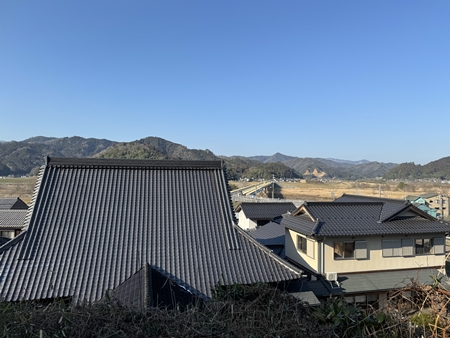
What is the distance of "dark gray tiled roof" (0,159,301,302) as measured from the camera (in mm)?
7094

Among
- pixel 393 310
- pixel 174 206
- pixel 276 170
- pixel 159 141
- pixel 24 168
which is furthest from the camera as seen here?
pixel 159 141

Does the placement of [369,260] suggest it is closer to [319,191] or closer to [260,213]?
[260,213]

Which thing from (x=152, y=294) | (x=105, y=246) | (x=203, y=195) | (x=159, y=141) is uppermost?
(x=159, y=141)

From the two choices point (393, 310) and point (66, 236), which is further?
point (66, 236)

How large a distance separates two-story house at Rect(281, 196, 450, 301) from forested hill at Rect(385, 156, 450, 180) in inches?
5425

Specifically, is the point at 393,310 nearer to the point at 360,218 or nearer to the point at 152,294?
the point at 152,294

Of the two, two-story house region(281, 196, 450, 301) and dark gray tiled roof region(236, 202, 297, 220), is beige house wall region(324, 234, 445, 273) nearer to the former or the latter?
two-story house region(281, 196, 450, 301)

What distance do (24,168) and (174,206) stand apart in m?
131

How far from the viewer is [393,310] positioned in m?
3.03

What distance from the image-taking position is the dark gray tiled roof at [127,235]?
7094mm

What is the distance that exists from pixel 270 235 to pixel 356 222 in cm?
588

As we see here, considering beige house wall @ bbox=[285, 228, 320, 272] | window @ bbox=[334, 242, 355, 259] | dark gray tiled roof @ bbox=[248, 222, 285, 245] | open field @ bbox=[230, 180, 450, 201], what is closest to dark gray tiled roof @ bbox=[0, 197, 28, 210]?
dark gray tiled roof @ bbox=[248, 222, 285, 245]

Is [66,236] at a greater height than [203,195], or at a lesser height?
lesser

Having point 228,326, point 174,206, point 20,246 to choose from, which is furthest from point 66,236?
point 228,326
